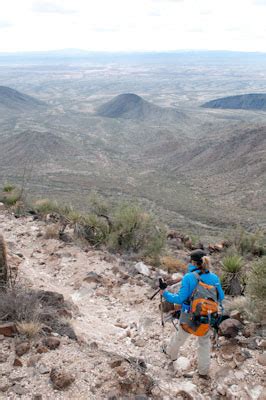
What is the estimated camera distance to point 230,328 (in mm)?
5504

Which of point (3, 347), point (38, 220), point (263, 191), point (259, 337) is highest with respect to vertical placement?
point (3, 347)

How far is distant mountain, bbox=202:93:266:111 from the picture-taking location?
119750mm

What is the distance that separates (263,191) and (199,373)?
116 ft

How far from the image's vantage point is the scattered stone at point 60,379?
4.10 metres

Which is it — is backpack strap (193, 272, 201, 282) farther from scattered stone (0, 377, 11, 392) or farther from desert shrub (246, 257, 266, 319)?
scattered stone (0, 377, 11, 392)

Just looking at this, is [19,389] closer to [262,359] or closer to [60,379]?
[60,379]

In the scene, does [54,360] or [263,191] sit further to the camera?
[263,191]

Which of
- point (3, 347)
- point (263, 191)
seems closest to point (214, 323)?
point (3, 347)

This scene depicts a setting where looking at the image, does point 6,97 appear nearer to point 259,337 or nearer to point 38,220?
point 38,220

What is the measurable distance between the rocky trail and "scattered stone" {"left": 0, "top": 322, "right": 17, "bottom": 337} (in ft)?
0.18

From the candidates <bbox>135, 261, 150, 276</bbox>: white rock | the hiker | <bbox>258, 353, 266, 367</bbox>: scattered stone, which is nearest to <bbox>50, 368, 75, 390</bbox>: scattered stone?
the hiker

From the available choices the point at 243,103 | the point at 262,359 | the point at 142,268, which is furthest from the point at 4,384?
the point at 243,103

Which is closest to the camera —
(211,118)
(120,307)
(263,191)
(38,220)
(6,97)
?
(120,307)

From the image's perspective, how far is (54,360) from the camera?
4523 mm
